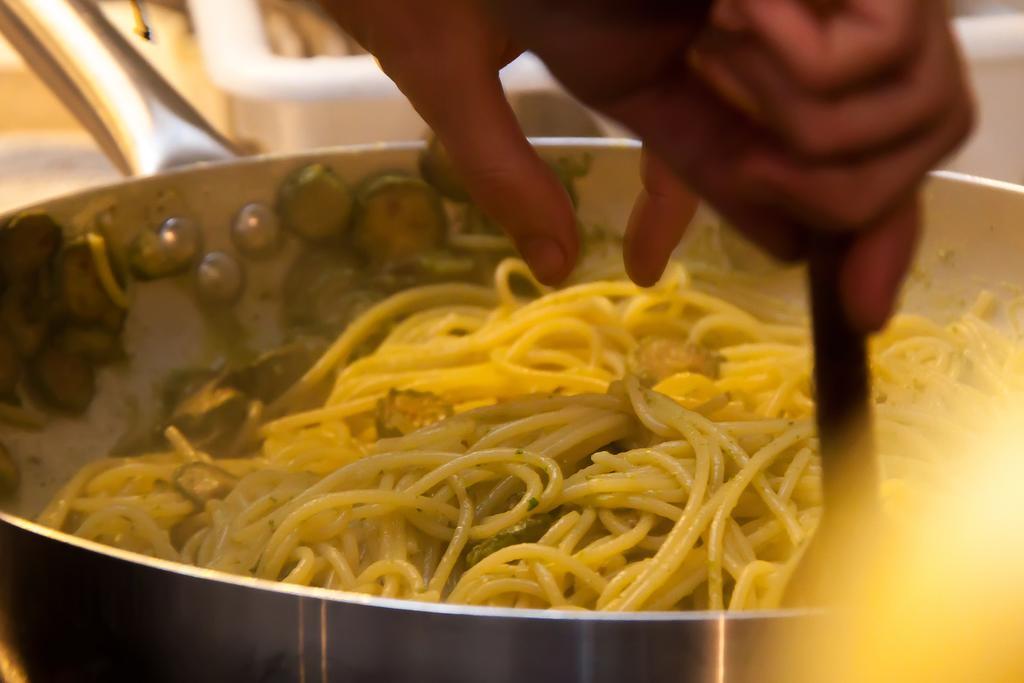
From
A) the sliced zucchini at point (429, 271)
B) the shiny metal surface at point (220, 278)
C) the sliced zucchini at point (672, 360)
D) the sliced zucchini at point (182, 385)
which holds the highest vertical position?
the shiny metal surface at point (220, 278)

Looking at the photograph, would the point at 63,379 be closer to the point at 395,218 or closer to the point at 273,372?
the point at 273,372

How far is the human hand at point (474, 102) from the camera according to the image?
0.68m

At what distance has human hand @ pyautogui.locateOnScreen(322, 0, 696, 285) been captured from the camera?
683 mm

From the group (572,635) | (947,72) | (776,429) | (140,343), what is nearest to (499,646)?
(572,635)

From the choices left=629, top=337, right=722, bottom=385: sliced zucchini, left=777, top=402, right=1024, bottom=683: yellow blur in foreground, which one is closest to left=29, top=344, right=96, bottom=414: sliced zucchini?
left=629, top=337, right=722, bottom=385: sliced zucchini

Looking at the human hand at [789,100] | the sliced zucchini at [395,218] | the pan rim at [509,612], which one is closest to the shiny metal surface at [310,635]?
the pan rim at [509,612]

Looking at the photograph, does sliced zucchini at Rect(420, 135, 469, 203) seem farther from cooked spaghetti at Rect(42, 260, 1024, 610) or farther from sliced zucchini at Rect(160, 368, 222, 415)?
sliced zucchini at Rect(160, 368, 222, 415)

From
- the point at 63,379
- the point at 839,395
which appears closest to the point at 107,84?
the point at 63,379

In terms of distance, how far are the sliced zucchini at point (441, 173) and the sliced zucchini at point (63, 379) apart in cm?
41

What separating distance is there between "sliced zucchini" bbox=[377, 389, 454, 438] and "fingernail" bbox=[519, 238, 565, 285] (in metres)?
0.29

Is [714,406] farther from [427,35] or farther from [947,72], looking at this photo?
[947,72]

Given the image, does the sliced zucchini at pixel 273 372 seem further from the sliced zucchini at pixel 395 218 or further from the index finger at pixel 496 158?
the index finger at pixel 496 158

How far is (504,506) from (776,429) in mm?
238

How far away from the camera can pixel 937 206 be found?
1153 mm
